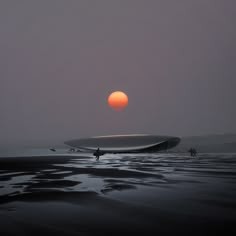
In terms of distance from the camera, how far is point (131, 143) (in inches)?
5679

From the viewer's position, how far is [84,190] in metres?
24.3

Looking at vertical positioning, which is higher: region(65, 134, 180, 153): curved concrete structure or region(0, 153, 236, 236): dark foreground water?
region(65, 134, 180, 153): curved concrete structure

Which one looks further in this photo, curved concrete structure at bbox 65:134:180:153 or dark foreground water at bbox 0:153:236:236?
curved concrete structure at bbox 65:134:180:153

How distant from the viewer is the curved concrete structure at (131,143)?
138 m

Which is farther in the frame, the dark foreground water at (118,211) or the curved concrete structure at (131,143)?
the curved concrete structure at (131,143)

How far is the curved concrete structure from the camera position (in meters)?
138

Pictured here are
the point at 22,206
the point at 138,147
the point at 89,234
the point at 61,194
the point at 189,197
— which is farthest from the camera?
the point at 138,147

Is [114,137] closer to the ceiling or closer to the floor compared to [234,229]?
closer to the ceiling

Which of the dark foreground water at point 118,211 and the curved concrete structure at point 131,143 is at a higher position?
the curved concrete structure at point 131,143

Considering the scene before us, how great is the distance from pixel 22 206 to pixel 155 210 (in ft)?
28.5

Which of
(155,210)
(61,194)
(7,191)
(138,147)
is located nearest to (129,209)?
(155,210)

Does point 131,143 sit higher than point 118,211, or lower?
higher

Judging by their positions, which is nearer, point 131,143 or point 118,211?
point 118,211

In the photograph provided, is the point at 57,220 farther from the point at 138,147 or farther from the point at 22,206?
the point at 138,147
